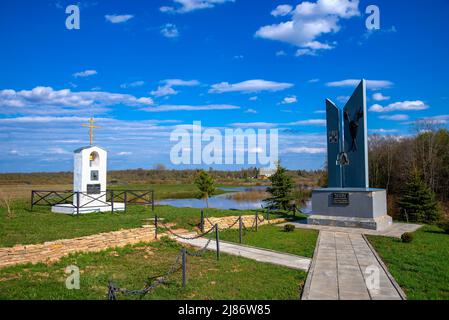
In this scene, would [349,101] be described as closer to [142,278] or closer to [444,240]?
[444,240]

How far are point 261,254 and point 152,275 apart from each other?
12.2 ft

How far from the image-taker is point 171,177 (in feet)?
298

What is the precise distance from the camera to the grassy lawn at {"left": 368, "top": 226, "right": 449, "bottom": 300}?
734cm

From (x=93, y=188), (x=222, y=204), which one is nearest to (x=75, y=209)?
(x=93, y=188)

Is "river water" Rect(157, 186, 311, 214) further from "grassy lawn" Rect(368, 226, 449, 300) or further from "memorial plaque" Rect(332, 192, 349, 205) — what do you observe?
"grassy lawn" Rect(368, 226, 449, 300)

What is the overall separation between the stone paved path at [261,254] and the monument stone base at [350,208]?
663 cm

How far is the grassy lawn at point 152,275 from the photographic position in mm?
7094

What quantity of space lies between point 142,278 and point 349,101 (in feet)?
47.1

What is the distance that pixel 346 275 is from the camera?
8.37m

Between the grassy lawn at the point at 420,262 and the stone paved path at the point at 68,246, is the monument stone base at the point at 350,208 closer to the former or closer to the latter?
the grassy lawn at the point at 420,262

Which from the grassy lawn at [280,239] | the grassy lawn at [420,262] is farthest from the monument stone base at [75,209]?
the grassy lawn at [420,262]

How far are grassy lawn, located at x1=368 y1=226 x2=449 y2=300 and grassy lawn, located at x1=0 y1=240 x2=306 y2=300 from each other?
7.95ft

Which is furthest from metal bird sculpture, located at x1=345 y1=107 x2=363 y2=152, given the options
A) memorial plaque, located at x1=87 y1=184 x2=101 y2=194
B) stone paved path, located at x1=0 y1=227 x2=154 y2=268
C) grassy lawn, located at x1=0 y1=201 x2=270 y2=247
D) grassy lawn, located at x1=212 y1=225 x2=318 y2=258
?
memorial plaque, located at x1=87 y1=184 x2=101 y2=194
